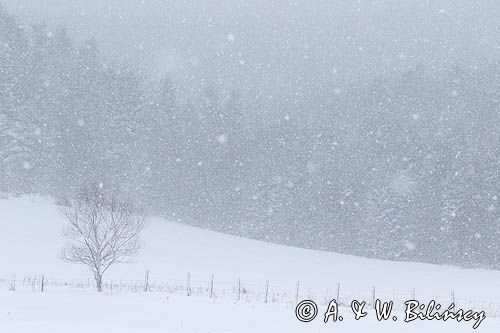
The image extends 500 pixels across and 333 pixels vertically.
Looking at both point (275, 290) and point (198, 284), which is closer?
point (198, 284)

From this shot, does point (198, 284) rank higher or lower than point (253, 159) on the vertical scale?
lower

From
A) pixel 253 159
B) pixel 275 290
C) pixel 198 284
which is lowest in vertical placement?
pixel 275 290

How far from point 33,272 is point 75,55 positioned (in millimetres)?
41893

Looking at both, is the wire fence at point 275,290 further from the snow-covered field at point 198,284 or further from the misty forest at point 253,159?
the misty forest at point 253,159

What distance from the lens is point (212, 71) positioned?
146 m

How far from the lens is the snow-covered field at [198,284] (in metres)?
21.1

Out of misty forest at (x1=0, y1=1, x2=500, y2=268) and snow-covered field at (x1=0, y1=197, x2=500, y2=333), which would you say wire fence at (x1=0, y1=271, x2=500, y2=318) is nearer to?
snow-covered field at (x1=0, y1=197, x2=500, y2=333)

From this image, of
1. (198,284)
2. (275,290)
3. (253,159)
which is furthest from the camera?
(253,159)

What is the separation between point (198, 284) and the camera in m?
34.8

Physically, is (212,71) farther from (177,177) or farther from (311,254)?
(311,254)

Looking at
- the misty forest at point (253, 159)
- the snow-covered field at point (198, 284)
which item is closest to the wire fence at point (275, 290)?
the snow-covered field at point (198, 284)

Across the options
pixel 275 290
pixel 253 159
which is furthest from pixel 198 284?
pixel 253 159

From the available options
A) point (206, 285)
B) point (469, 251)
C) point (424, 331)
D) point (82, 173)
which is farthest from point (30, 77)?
point (424, 331)

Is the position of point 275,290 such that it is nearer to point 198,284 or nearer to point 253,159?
point 198,284
